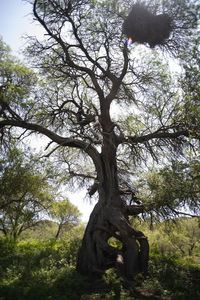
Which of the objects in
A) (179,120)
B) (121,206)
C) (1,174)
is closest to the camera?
(121,206)

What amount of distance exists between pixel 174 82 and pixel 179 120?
7.13 ft

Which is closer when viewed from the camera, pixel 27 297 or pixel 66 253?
pixel 27 297

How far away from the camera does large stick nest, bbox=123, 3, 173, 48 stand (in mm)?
7832

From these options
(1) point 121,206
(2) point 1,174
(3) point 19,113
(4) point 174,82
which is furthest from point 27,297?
(2) point 1,174

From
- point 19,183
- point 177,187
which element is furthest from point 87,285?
point 19,183

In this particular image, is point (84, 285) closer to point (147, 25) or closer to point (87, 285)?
point (87, 285)

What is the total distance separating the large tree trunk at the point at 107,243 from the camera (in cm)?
596

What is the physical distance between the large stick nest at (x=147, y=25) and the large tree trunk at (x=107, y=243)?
5.52 metres

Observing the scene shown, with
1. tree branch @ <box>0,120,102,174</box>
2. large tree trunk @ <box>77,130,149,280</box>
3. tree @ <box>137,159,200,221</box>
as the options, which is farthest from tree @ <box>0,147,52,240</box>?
tree @ <box>137,159,200,221</box>

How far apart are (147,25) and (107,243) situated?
782cm

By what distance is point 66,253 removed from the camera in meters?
7.86

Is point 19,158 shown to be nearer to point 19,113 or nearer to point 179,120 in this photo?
point 19,113

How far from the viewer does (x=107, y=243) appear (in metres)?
6.41

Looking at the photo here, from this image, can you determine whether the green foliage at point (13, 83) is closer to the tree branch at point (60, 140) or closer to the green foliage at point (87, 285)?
the tree branch at point (60, 140)
